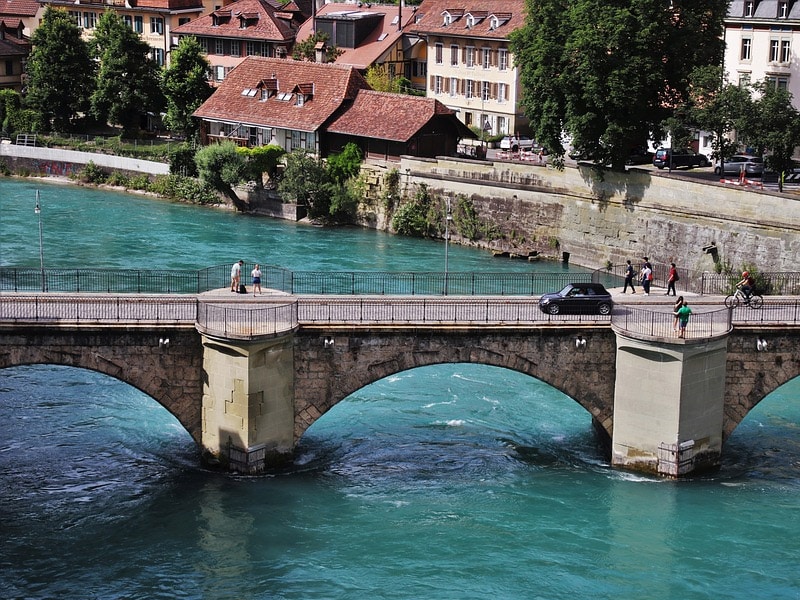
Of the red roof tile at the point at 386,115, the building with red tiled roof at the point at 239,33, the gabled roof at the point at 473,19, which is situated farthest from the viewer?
→ the building with red tiled roof at the point at 239,33

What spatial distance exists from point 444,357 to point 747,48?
170 feet

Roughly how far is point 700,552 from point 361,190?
188 feet

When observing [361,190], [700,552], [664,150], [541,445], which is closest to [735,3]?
[664,150]

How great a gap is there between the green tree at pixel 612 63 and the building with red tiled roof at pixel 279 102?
22342 millimetres

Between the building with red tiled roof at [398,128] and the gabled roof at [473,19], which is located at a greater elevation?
the gabled roof at [473,19]

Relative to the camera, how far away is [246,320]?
56156mm

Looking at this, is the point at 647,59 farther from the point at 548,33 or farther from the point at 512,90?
the point at 512,90

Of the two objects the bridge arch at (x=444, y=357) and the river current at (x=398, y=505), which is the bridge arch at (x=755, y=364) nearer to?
the river current at (x=398, y=505)

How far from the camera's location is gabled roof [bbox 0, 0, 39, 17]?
147250 mm

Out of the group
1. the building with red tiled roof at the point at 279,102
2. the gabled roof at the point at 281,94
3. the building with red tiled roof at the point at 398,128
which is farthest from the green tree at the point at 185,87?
the building with red tiled roof at the point at 398,128

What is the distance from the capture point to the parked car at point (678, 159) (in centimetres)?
9425

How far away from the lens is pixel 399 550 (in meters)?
50.9

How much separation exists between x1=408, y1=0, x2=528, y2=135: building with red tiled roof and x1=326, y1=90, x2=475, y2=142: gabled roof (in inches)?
382

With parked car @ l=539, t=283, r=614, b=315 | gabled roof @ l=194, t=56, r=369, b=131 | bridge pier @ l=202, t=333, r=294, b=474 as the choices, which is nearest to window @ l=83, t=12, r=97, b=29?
gabled roof @ l=194, t=56, r=369, b=131
